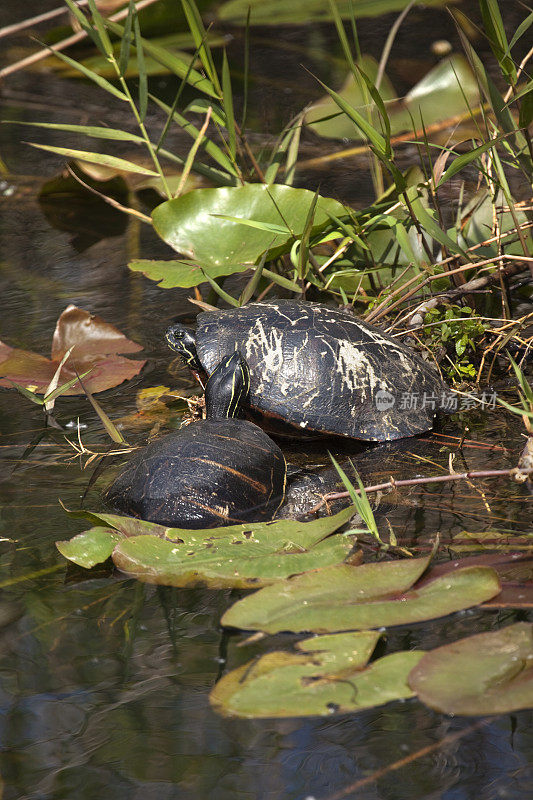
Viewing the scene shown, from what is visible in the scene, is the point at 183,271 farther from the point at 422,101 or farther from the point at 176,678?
the point at 422,101

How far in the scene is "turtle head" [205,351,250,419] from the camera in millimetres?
2781

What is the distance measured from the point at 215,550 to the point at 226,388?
83 cm

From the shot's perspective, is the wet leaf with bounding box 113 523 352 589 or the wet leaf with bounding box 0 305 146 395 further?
the wet leaf with bounding box 0 305 146 395

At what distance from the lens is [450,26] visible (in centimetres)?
→ 714

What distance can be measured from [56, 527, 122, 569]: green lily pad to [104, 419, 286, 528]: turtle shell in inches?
9.4

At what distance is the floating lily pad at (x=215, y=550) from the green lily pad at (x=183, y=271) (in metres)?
1.43

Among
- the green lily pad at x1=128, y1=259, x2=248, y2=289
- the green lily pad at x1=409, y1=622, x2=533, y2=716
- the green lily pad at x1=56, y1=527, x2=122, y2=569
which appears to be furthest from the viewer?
the green lily pad at x1=128, y1=259, x2=248, y2=289

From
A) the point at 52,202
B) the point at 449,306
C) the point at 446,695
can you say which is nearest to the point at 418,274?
the point at 449,306

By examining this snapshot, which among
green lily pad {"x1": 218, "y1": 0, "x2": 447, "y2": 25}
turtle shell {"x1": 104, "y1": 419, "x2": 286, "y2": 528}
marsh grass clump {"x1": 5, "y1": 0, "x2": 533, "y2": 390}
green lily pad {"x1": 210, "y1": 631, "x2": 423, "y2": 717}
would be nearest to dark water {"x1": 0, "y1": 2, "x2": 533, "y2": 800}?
green lily pad {"x1": 210, "y1": 631, "x2": 423, "y2": 717}

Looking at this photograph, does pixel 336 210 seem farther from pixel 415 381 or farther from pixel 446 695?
pixel 446 695

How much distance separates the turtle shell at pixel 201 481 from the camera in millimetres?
2365

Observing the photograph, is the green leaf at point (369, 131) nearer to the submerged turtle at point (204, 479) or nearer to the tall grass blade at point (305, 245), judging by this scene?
the tall grass blade at point (305, 245)

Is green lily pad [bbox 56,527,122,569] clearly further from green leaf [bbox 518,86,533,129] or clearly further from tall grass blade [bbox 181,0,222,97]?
tall grass blade [bbox 181,0,222,97]

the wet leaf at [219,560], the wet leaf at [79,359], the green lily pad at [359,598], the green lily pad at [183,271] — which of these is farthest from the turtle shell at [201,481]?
the green lily pad at [183,271]
